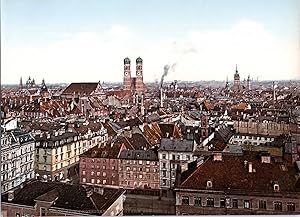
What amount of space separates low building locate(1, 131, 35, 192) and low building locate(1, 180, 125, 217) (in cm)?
3

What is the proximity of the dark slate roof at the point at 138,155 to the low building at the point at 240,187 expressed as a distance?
140 mm

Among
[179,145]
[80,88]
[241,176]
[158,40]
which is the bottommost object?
[241,176]

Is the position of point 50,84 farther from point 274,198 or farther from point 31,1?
point 274,198

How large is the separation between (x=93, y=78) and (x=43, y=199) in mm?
Result: 513

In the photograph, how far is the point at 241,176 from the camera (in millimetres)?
2238

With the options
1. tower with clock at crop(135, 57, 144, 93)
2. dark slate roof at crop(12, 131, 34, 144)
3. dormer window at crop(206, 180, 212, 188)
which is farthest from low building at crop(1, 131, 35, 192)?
dormer window at crop(206, 180, 212, 188)

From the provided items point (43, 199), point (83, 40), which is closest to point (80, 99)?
point (83, 40)

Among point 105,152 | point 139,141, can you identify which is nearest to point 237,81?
point 139,141

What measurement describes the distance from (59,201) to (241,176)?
72cm

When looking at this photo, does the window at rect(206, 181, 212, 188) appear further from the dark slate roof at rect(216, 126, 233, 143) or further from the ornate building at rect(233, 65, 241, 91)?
the ornate building at rect(233, 65, 241, 91)

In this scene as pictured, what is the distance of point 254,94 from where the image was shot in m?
2.33

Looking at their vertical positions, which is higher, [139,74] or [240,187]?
[139,74]

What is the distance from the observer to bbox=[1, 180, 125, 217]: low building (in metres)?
2.25

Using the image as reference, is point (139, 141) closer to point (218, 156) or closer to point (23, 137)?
point (218, 156)
